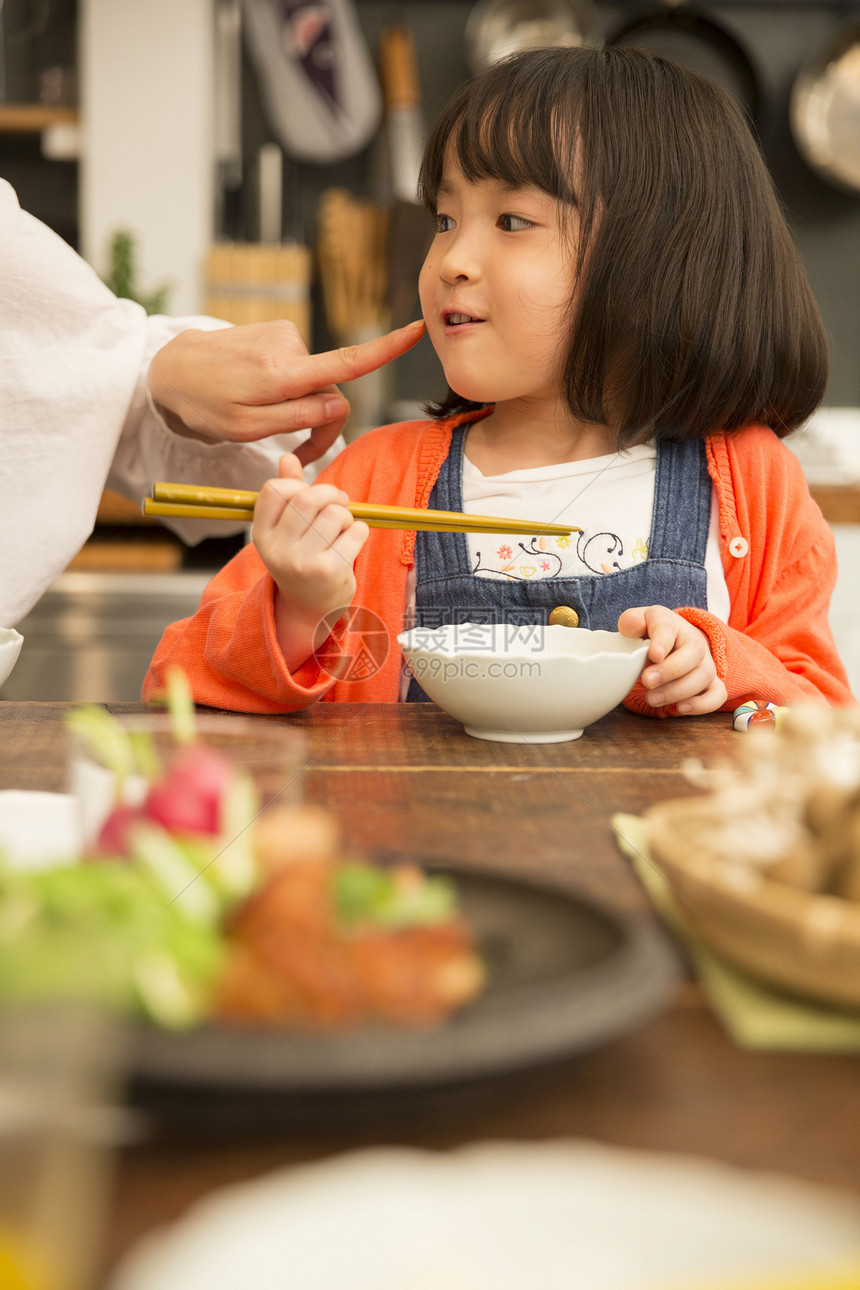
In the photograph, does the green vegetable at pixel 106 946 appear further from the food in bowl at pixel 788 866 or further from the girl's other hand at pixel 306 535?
the girl's other hand at pixel 306 535

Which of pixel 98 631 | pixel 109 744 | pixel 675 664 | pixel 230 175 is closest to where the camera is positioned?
pixel 109 744

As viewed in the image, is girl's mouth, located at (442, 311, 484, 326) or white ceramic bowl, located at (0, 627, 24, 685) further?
girl's mouth, located at (442, 311, 484, 326)

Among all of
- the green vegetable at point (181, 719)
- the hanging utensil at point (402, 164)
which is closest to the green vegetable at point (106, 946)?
the green vegetable at point (181, 719)

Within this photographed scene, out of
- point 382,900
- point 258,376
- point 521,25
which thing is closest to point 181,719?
point 382,900

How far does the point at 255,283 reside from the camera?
2566 millimetres

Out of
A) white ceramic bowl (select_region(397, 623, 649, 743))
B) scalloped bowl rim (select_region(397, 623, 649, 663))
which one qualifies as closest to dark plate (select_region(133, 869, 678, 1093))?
white ceramic bowl (select_region(397, 623, 649, 743))

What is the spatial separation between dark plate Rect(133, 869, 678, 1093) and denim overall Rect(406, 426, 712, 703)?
2.66 ft

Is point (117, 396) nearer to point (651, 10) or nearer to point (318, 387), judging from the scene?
point (318, 387)

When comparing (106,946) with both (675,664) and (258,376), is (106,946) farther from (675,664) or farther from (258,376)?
(258,376)

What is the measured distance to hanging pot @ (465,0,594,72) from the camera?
8.57ft

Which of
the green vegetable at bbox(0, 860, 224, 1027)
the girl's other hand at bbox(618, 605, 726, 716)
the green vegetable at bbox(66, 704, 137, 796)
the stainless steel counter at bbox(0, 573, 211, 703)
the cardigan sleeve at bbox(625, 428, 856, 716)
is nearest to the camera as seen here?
the green vegetable at bbox(0, 860, 224, 1027)

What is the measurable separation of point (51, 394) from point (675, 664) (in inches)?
Result: 27.7

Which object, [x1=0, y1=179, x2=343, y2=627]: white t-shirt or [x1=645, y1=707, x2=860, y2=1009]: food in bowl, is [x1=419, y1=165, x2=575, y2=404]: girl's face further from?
[x1=645, y1=707, x2=860, y2=1009]: food in bowl

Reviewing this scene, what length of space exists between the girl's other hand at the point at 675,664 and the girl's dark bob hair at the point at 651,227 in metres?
0.37
